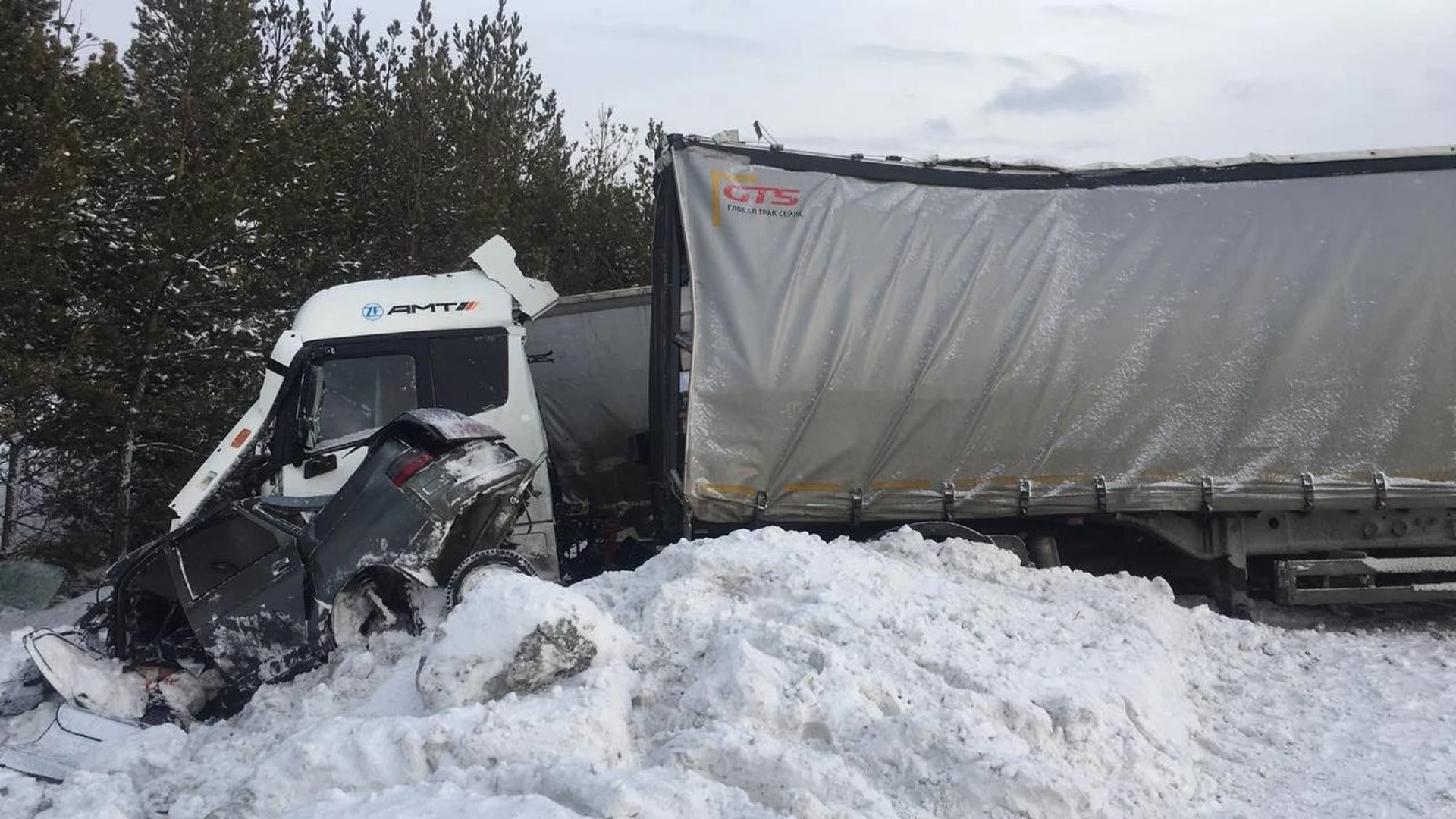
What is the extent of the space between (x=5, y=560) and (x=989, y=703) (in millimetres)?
10626

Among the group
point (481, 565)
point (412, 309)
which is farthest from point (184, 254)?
point (481, 565)

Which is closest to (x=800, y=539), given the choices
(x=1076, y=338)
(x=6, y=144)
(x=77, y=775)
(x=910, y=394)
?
(x=910, y=394)

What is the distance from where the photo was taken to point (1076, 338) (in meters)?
7.46

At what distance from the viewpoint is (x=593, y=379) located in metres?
10.4

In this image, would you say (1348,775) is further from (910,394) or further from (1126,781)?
(910,394)

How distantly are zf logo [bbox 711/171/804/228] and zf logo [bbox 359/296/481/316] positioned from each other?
2.14 meters

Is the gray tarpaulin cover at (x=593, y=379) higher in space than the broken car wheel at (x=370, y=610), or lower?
higher

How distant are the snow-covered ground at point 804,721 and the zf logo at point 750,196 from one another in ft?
7.55

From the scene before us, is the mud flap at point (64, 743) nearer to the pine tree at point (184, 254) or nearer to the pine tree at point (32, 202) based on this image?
the pine tree at point (32, 202)

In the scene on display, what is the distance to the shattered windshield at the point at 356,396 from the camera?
765 centimetres

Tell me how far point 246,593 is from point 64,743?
1.10 meters

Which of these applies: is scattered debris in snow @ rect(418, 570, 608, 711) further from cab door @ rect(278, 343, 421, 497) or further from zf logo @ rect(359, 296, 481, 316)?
zf logo @ rect(359, 296, 481, 316)

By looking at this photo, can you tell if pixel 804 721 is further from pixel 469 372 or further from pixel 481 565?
pixel 469 372

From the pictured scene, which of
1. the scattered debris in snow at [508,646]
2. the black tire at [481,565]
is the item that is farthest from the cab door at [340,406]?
the scattered debris in snow at [508,646]
